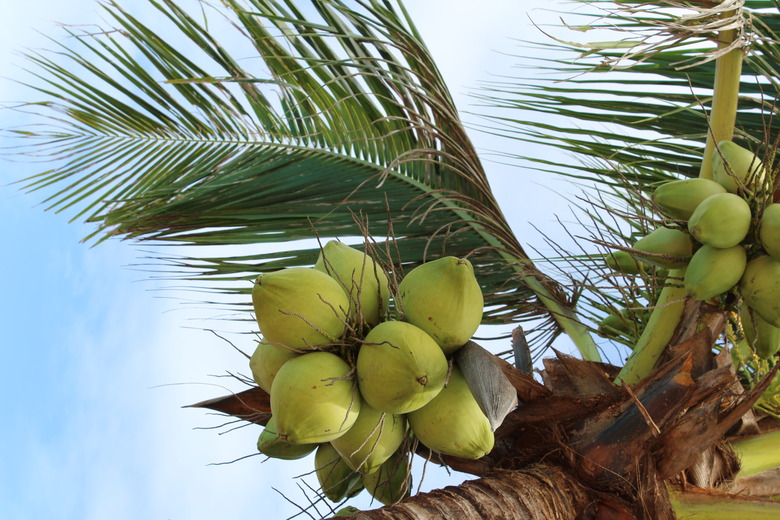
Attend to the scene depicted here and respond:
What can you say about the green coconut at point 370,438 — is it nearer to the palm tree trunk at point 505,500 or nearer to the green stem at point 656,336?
the palm tree trunk at point 505,500

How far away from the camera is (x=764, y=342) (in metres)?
1.74

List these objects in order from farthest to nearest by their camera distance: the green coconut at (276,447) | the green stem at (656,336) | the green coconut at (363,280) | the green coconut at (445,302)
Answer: the green stem at (656,336) < the green coconut at (276,447) < the green coconut at (363,280) < the green coconut at (445,302)

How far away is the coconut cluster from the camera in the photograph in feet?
4.17

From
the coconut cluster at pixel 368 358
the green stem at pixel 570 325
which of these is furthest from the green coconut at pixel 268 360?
the green stem at pixel 570 325

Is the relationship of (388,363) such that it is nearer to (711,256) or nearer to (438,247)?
(711,256)

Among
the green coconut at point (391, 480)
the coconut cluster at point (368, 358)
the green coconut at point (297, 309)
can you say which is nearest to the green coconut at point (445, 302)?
the coconut cluster at point (368, 358)

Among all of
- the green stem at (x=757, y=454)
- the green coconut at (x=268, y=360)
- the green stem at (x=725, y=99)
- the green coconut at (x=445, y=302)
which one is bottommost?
the green stem at (x=757, y=454)

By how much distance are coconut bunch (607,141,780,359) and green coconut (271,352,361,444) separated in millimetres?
774

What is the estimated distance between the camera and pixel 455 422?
4.52 ft

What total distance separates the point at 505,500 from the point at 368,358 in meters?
0.43

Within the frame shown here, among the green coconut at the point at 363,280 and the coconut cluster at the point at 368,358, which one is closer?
the coconut cluster at the point at 368,358

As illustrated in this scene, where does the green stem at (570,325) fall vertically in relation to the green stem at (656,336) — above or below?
below

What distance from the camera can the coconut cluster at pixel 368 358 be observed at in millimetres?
1272

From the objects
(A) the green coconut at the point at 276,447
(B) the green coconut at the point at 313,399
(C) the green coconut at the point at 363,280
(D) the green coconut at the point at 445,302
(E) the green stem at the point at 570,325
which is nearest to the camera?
(B) the green coconut at the point at 313,399
